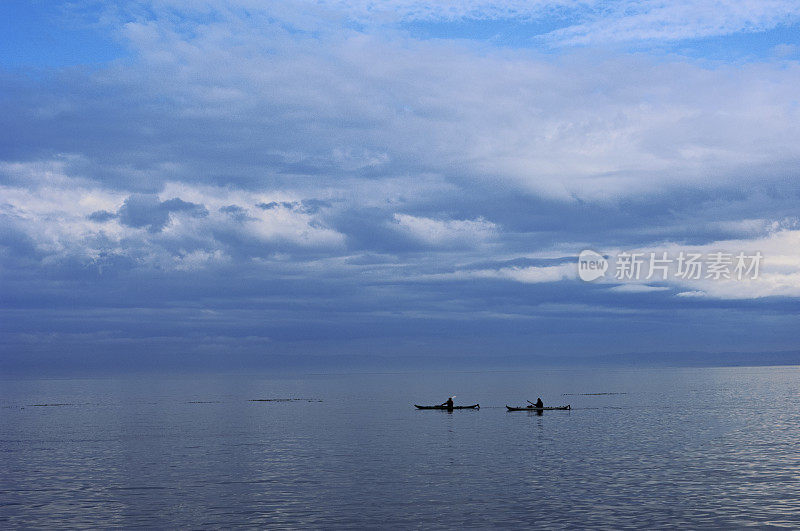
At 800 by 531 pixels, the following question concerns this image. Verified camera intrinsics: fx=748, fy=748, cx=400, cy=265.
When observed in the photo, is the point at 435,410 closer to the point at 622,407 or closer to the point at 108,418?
the point at 622,407

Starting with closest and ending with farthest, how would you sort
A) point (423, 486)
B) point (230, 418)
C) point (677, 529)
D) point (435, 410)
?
1. point (677, 529)
2. point (423, 486)
3. point (230, 418)
4. point (435, 410)

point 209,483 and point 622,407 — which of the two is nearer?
point 209,483

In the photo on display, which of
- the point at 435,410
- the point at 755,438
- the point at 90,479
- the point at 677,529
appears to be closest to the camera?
the point at 677,529

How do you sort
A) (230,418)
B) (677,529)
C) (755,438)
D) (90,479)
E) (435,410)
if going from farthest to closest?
(435,410), (230,418), (755,438), (90,479), (677,529)

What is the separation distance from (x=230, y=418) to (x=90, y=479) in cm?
6382

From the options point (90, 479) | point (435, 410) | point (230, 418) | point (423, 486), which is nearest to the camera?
point (423, 486)

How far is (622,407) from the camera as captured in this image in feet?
439

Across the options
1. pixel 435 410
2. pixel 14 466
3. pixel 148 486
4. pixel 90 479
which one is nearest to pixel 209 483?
pixel 148 486

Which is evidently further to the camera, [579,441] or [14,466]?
[579,441]

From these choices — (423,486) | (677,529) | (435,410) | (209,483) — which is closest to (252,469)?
(209,483)

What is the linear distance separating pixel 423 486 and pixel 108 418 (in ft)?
302

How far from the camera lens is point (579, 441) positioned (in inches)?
3098

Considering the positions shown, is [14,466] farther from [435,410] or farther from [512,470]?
[435,410]

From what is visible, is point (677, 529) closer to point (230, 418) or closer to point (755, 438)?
point (755, 438)
